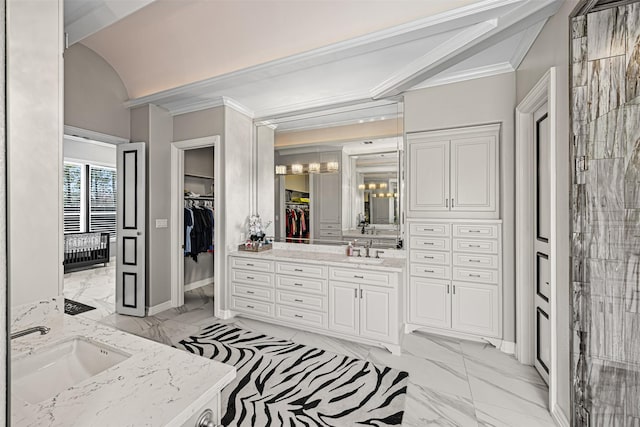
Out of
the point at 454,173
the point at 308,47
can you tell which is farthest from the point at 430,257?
the point at 308,47

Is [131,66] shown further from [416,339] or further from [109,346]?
[416,339]

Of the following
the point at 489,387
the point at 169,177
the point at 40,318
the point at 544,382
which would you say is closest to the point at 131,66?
the point at 169,177

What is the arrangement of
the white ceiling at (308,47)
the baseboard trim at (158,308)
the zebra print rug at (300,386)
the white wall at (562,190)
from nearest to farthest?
the white wall at (562,190), the zebra print rug at (300,386), the white ceiling at (308,47), the baseboard trim at (158,308)

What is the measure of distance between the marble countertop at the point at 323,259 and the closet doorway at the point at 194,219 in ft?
2.22

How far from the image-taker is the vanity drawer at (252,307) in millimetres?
3262

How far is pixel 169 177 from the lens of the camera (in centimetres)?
385

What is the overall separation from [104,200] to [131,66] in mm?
5179

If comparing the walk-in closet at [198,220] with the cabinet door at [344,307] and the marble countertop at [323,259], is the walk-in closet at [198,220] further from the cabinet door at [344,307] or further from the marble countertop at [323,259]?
the cabinet door at [344,307]

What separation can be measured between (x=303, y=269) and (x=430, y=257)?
130 cm

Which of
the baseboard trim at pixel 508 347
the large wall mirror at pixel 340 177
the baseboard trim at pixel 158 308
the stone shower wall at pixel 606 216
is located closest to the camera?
the stone shower wall at pixel 606 216

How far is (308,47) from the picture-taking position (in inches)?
101

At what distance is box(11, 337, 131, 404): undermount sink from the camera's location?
97cm

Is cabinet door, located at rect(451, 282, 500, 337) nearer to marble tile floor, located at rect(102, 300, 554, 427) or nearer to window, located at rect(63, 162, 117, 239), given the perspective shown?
marble tile floor, located at rect(102, 300, 554, 427)

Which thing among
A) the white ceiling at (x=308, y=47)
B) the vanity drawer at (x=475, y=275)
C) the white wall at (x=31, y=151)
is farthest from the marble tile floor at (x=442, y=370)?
the white ceiling at (x=308, y=47)
